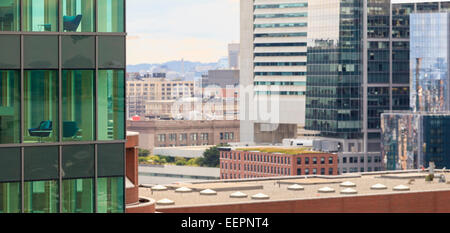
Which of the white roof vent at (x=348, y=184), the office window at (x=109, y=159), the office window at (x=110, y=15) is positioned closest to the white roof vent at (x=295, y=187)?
the white roof vent at (x=348, y=184)

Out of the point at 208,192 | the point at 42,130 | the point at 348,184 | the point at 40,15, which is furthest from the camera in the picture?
the point at 348,184

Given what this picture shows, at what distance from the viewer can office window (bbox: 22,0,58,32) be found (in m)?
33.9

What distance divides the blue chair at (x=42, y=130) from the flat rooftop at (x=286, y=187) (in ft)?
168

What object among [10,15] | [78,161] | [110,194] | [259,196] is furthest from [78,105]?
[259,196]

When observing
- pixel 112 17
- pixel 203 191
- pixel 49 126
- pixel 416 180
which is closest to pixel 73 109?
pixel 49 126

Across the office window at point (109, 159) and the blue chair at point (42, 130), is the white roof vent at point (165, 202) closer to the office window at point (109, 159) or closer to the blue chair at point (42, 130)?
the office window at point (109, 159)

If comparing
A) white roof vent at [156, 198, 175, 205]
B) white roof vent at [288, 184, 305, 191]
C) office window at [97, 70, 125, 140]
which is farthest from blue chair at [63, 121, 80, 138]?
white roof vent at [288, 184, 305, 191]

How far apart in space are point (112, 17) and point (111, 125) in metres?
3.45

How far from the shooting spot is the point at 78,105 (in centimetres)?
3459

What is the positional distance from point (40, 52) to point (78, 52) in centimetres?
125

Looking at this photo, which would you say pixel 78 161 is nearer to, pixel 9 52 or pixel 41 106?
pixel 41 106

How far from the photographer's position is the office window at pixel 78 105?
3438 centimetres

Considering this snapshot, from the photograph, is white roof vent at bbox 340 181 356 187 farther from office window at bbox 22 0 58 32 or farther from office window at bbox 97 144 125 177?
office window at bbox 22 0 58 32
